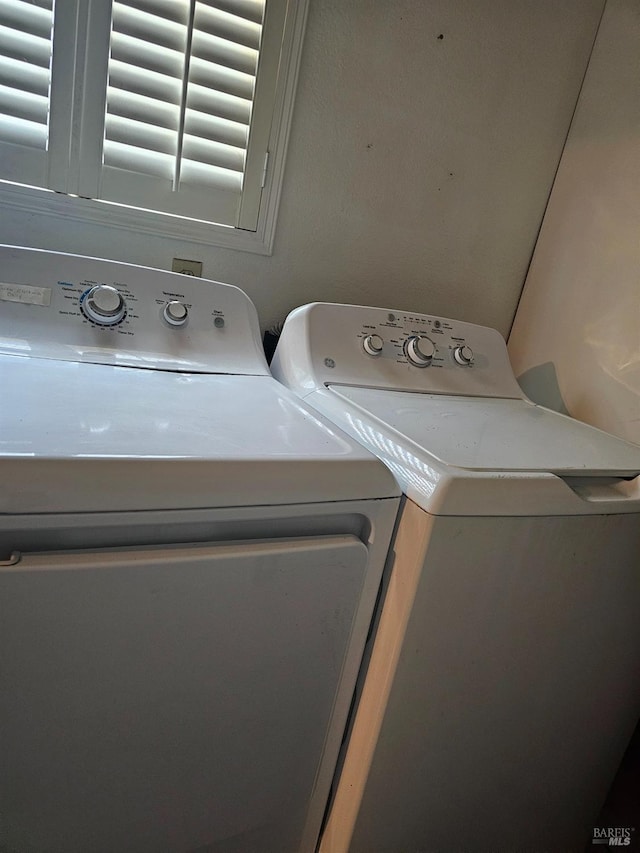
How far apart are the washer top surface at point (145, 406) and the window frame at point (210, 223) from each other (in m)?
0.23

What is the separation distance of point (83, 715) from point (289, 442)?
1.24 ft

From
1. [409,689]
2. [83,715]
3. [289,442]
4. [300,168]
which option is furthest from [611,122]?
[83,715]

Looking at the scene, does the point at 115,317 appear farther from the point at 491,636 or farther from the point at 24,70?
the point at 491,636

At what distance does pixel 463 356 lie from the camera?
1.22m

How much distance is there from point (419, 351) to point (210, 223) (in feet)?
1.94

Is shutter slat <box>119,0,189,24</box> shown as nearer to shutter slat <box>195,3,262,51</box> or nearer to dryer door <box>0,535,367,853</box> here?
shutter slat <box>195,3,262,51</box>

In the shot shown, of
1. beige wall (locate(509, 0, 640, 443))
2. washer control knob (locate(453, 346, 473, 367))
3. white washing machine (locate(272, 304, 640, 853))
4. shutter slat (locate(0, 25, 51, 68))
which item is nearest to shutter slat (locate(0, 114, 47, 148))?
shutter slat (locate(0, 25, 51, 68))

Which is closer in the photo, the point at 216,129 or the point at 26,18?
the point at 26,18

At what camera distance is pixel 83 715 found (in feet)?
1.85

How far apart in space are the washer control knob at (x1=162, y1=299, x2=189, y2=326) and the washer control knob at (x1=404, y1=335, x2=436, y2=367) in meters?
0.49

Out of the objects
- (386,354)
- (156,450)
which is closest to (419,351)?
(386,354)

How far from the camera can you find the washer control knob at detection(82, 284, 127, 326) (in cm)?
96

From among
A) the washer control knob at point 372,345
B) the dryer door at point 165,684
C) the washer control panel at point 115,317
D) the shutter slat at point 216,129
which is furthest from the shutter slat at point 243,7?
the dryer door at point 165,684

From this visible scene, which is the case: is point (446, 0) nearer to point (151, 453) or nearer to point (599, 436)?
point (599, 436)
